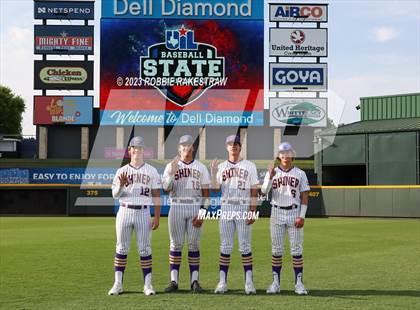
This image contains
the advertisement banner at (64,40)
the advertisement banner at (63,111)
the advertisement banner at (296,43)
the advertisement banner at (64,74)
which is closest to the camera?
the advertisement banner at (296,43)

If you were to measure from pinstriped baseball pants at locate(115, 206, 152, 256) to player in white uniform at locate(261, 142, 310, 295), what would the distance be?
1.60 meters

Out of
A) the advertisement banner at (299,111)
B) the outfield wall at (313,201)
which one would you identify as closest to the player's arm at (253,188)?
the outfield wall at (313,201)

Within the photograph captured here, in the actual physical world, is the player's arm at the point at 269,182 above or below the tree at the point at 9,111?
below

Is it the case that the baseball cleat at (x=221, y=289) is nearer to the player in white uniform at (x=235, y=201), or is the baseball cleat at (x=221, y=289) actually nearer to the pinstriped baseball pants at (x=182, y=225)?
the player in white uniform at (x=235, y=201)

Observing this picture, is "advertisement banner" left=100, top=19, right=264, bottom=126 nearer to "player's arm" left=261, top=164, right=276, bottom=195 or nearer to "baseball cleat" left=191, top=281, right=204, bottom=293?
"player's arm" left=261, top=164, right=276, bottom=195

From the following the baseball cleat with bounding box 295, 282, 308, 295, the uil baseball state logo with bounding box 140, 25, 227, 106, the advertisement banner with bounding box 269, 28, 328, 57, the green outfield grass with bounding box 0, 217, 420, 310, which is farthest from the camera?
the advertisement banner with bounding box 269, 28, 328, 57

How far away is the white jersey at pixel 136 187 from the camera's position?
755 centimetres

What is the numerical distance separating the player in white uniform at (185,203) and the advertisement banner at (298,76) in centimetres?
3587

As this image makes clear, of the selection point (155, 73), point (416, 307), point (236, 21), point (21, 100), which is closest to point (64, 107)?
point (155, 73)

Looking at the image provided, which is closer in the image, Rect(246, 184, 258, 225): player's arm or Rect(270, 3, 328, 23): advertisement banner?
Rect(246, 184, 258, 225): player's arm

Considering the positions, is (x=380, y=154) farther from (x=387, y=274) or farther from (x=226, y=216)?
(x=226, y=216)

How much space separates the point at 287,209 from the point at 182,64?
115 feet

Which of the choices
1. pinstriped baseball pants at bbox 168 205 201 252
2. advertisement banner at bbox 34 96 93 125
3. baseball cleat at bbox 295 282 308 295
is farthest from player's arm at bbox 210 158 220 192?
advertisement banner at bbox 34 96 93 125

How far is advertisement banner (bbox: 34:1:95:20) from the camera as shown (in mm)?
43906
